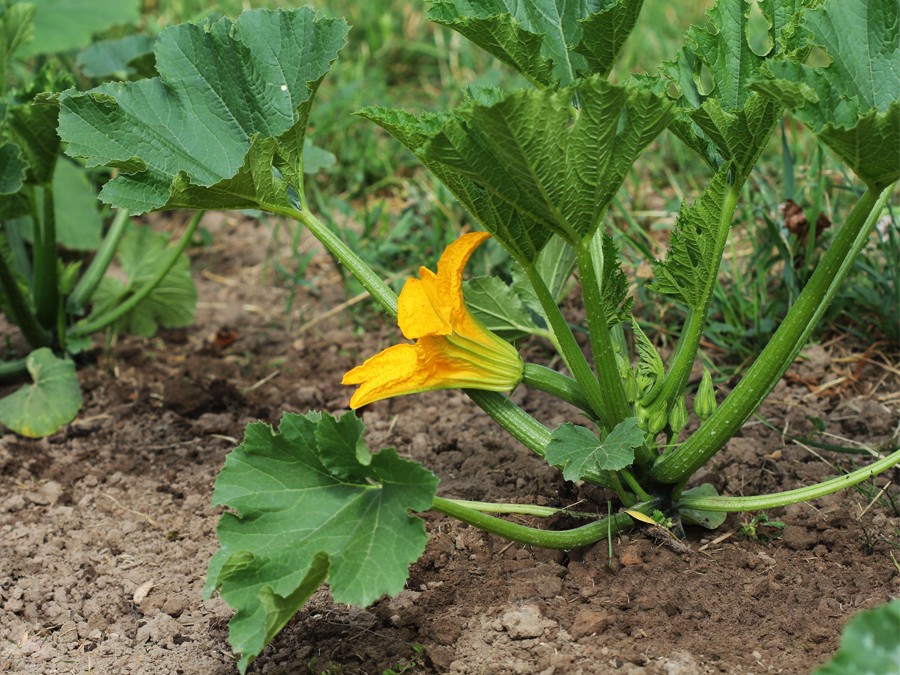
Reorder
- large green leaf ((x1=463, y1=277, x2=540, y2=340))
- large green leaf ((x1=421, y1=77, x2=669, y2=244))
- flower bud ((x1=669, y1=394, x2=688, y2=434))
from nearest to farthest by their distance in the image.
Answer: large green leaf ((x1=421, y1=77, x2=669, y2=244)) < flower bud ((x1=669, y1=394, x2=688, y2=434)) < large green leaf ((x1=463, y1=277, x2=540, y2=340))

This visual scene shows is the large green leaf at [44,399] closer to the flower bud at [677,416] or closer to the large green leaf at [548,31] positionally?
the large green leaf at [548,31]

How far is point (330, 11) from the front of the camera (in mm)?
5465

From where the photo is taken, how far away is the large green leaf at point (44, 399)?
3.28 metres

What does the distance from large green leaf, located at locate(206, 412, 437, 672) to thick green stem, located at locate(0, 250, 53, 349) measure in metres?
1.50

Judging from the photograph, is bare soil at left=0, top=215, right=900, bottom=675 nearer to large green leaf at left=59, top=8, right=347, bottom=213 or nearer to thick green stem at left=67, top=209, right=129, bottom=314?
thick green stem at left=67, top=209, right=129, bottom=314

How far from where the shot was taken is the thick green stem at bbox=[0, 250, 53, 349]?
3.29 metres

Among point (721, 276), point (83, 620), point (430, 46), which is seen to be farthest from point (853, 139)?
point (430, 46)

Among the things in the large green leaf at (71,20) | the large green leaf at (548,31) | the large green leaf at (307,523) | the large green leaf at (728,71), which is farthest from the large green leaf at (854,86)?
the large green leaf at (71,20)

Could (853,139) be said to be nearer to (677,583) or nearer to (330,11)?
(677,583)

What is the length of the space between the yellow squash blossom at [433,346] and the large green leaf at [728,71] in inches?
20.6

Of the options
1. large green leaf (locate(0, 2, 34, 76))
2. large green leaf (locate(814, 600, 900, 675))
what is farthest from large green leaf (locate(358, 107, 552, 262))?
large green leaf (locate(0, 2, 34, 76))

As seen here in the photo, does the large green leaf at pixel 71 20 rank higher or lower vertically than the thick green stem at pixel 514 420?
higher

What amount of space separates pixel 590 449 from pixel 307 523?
1.93ft

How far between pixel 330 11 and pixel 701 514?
3.80m
